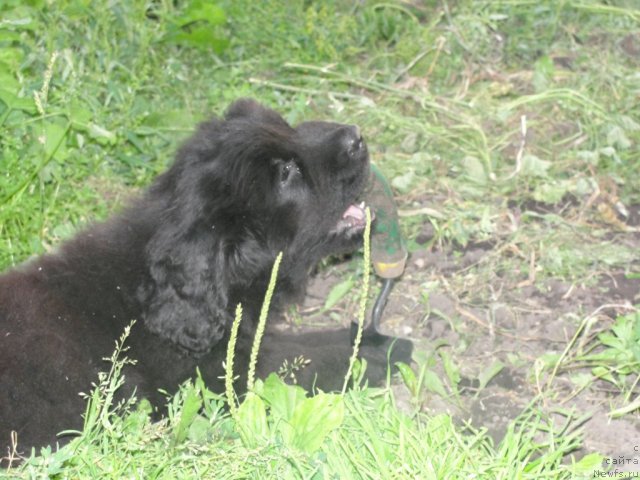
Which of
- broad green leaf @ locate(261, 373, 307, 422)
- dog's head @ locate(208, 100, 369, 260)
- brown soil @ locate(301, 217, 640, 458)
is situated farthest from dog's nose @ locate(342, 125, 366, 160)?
broad green leaf @ locate(261, 373, 307, 422)

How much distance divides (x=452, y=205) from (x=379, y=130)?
85cm

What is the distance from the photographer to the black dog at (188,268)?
336 centimetres

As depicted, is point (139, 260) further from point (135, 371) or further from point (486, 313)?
point (486, 313)

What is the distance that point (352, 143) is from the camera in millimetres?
3945

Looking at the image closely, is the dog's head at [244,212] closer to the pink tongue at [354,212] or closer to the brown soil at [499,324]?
the pink tongue at [354,212]

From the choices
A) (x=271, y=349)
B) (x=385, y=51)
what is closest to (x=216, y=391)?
(x=271, y=349)

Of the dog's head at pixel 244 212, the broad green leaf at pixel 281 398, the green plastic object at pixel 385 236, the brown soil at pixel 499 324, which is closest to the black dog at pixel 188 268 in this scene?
the dog's head at pixel 244 212

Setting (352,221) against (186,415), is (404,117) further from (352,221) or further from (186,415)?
(186,415)

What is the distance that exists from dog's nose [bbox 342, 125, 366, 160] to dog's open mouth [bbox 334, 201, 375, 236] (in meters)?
0.25

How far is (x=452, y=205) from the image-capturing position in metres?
4.98

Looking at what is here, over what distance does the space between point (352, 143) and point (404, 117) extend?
70.7 inches

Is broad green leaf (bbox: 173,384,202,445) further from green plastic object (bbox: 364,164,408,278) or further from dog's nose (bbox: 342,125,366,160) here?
green plastic object (bbox: 364,164,408,278)

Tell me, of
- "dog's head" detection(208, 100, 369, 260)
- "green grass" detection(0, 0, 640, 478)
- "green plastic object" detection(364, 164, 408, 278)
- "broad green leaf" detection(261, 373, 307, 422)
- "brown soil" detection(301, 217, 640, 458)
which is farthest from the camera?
"green plastic object" detection(364, 164, 408, 278)

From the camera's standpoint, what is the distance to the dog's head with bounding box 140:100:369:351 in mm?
3543
